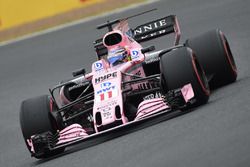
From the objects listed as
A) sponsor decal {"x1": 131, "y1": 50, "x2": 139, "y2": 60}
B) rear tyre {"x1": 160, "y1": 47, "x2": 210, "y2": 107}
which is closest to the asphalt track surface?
rear tyre {"x1": 160, "y1": 47, "x2": 210, "y2": 107}

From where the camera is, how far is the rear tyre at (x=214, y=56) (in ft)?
42.5

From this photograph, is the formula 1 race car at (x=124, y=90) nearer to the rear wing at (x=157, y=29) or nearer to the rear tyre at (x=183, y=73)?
the rear tyre at (x=183, y=73)

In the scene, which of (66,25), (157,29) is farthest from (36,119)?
(66,25)

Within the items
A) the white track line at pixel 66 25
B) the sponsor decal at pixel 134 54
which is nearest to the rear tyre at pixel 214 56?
the sponsor decal at pixel 134 54

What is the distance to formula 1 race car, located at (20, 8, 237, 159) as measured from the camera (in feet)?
37.4

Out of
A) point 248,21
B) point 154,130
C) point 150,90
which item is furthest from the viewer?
point 248,21

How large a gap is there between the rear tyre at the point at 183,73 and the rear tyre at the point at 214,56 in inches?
46.1

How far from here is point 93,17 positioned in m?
23.8

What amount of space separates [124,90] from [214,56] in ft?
5.54

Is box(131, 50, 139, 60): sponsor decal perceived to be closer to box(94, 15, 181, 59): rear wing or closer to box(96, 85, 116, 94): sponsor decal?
box(96, 85, 116, 94): sponsor decal

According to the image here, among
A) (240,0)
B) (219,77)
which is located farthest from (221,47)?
(240,0)

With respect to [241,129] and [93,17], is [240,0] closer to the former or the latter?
[93,17]

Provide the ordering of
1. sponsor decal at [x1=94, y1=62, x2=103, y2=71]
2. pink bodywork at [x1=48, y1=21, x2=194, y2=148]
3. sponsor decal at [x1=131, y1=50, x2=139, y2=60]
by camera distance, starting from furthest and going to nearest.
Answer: sponsor decal at [x1=94, y1=62, x2=103, y2=71] < sponsor decal at [x1=131, y1=50, x2=139, y2=60] < pink bodywork at [x1=48, y1=21, x2=194, y2=148]

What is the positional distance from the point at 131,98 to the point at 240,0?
380 inches
